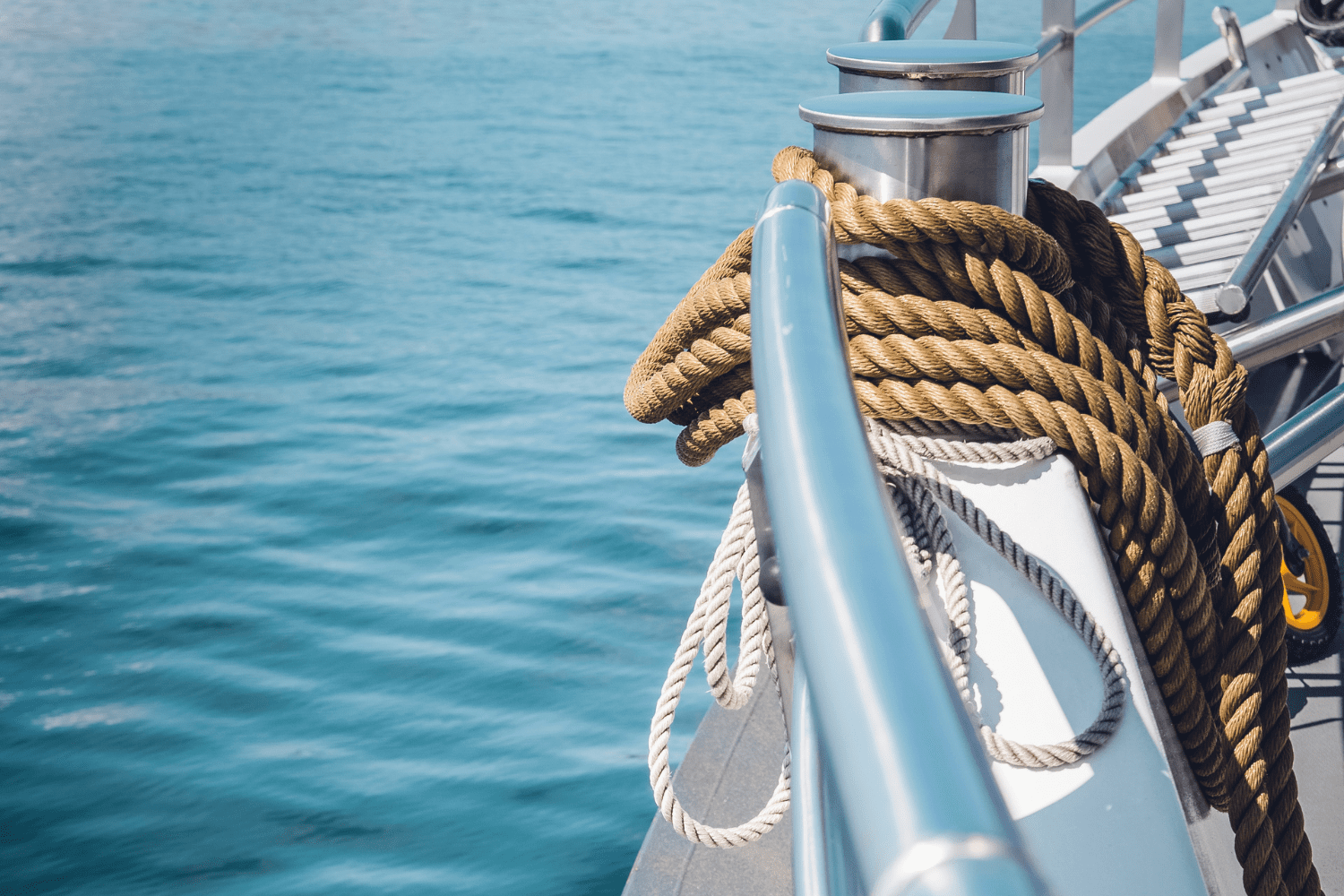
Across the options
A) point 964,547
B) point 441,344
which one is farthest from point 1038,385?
point 441,344

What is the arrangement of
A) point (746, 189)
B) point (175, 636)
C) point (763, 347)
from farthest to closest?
1. point (746, 189)
2. point (175, 636)
3. point (763, 347)

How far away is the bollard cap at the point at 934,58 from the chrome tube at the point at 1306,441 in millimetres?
429

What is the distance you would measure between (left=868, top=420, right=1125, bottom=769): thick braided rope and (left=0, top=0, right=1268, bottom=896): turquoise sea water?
2.89m

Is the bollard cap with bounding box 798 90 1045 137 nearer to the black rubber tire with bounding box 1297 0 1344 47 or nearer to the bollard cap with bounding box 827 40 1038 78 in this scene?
the bollard cap with bounding box 827 40 1038 78

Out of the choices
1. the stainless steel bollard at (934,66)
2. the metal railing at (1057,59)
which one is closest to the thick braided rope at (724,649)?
the stainless steel bollard at (934,66)

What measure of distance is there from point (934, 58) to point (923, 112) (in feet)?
0.43

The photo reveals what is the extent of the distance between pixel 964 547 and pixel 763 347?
0.41m

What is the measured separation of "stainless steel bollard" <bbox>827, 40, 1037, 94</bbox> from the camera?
989 mm

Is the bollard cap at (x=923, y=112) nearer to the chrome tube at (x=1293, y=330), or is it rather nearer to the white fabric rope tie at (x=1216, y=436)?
the white fabric rope tie at (x=1216, y=436)

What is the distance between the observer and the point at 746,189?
1137 centimetres

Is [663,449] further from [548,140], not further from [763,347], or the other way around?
[548,140]

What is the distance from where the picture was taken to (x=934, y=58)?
1010 millimetres

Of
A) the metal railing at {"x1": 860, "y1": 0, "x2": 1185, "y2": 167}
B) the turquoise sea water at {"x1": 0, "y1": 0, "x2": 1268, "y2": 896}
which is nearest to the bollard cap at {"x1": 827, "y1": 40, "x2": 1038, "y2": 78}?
the metal railing at {"x1": 860, "y1": 0, "x2": 1185, "y2": 167}

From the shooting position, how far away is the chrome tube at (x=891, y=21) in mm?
1568
